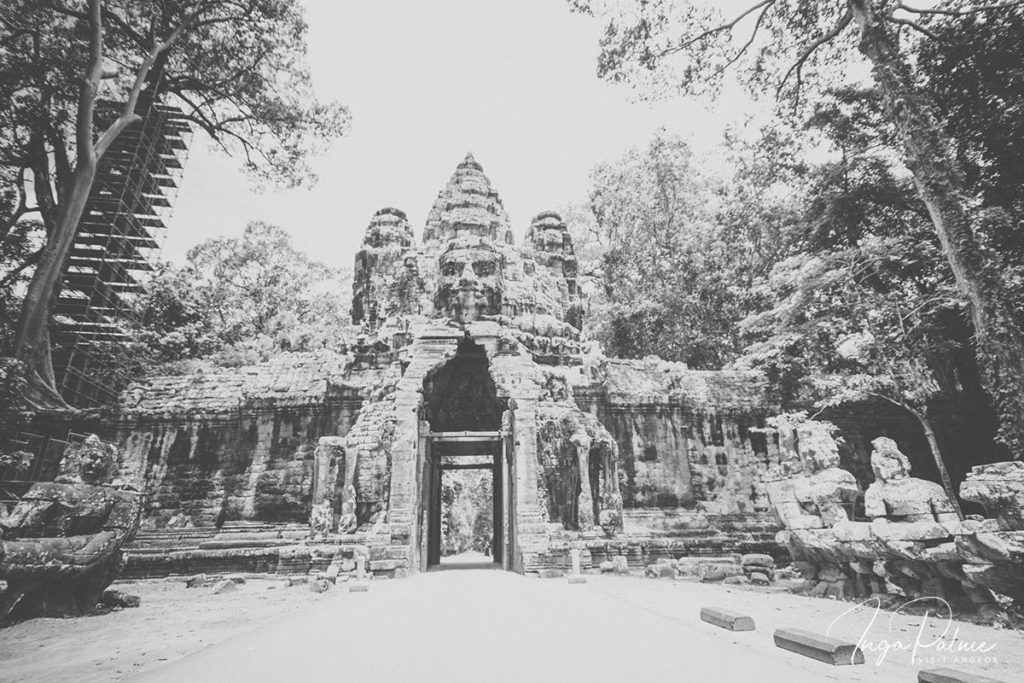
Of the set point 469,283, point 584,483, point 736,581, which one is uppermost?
point 469,283

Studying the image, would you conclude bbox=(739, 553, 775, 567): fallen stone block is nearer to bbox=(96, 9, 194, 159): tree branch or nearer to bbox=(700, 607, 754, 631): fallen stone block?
bbox=(700, 607, 754, 631): fallen stone block

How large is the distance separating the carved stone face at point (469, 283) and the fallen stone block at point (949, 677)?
32.1ft

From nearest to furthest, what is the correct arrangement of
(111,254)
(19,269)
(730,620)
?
1. (730,620)
2. (19,269)
3. (111,254)

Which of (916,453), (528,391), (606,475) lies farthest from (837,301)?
(528,391)

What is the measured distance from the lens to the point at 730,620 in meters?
4.35

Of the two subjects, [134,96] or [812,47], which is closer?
[812,47]

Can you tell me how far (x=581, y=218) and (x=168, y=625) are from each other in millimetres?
23212

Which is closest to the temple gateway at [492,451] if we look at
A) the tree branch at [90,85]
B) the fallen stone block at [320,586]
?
the fallen stone block at [320,586]

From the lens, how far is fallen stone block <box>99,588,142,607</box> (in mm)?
5895

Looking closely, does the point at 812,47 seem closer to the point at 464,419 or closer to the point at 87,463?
the point at 464,419

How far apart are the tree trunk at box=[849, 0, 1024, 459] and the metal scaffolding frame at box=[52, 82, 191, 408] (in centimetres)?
1726

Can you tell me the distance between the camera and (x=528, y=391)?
1034 centimetres

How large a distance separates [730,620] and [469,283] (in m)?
8.94

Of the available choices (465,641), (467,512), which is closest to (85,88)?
(465,641)
